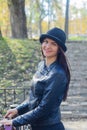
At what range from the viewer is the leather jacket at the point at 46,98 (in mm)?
3219

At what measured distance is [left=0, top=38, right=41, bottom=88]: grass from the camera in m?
11.4

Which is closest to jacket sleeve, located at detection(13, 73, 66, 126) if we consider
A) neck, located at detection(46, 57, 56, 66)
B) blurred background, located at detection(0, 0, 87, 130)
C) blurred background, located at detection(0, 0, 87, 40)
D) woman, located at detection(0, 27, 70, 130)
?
woman, located at detection(0, 27, 70, 130)

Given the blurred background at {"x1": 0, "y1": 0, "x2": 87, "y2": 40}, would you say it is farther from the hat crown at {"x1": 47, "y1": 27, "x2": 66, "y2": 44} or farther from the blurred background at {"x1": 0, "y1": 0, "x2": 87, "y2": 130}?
the hat crown at {"x1": 47, "y1": 27, "x2": 66, "y2": 44}

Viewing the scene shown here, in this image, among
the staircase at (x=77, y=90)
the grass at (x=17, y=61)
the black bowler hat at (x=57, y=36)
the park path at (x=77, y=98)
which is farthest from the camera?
the grass at (x=17, y=61)

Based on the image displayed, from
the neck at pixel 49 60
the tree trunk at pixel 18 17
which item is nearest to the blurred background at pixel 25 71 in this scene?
the tree trunk at pixel 18 17

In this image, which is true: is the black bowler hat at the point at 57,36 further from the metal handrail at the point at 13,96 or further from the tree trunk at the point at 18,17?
the tree trunk at the point at 18,17

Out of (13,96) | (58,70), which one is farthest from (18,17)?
(58,70)

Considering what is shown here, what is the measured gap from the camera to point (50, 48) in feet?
11.2

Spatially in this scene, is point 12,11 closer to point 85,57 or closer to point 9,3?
point 9,3

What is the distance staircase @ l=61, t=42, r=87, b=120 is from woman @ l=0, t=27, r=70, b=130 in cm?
591

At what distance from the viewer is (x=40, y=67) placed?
3531mm

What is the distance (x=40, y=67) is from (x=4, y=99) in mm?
6248

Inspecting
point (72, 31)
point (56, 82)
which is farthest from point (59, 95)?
point (72, 31)

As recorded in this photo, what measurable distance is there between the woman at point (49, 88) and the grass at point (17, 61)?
7.22 m
